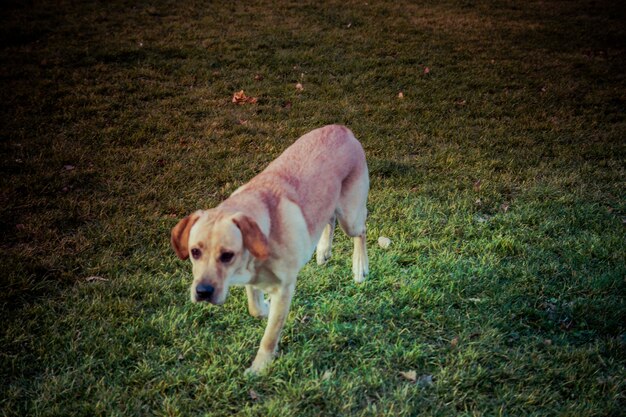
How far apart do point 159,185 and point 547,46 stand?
10860 mm

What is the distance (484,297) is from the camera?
4418 millimetres

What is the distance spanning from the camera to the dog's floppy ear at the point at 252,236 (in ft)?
9.89

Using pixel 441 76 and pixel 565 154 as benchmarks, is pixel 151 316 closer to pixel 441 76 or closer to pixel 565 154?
pixel 565 154

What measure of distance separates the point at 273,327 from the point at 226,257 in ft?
2.56

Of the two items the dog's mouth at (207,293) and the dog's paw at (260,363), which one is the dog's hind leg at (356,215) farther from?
the dog's mouth at (207,293)

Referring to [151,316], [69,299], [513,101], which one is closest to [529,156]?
[513,101]

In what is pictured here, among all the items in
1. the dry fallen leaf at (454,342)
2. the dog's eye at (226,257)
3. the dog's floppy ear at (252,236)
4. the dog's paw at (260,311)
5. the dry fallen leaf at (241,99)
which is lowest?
the dry fallen leaf at (454,342)

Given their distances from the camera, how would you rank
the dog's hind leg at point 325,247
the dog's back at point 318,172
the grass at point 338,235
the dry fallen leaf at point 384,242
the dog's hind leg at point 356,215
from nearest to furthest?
the grass at point 338,235, the dog's back at point 318,172, the dog's hind leg at point 356,215, the dog's hind leg at point 325,247, the dry fallen leaf at point 384,242

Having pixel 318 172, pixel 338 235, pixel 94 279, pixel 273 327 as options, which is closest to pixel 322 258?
pixel 338 235

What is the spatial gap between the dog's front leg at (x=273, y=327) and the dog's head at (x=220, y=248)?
0.52 m

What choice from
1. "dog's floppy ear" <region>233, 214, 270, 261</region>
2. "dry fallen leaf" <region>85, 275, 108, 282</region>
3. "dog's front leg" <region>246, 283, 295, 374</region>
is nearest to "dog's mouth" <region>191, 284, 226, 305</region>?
"dog's floppy ear" <region>233, 214, 270, 261</region>

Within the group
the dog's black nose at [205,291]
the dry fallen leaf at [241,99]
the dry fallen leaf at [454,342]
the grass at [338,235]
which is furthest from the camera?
the dry fallen leaf at [241,99]

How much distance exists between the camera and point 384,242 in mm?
5215

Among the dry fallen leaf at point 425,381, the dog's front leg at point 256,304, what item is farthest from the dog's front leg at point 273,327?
the dry fallen leaf at point 425,381
